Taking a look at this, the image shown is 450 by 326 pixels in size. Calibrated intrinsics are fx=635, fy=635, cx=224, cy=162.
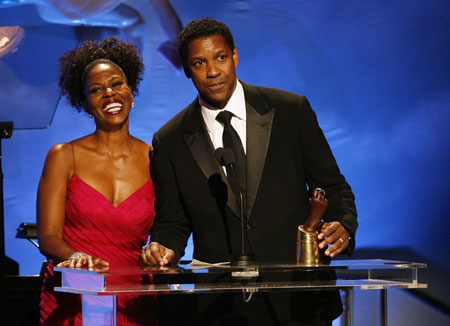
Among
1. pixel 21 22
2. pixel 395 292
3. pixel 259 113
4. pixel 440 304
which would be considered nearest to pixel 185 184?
pixel 259 113

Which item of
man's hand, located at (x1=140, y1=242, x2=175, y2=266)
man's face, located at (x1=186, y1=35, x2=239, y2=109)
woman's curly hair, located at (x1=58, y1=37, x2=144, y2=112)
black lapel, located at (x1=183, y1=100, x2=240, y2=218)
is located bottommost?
man's hand, located at (x1=140, y1=242, x2=175, y2=266)

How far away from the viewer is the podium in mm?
1699

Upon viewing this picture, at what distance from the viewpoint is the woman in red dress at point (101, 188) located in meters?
2.82

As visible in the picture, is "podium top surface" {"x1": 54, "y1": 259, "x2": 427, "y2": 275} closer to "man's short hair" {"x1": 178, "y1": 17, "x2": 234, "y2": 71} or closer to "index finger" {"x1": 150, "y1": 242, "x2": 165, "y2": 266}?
"index finger" {"x1": 150, "y1": 242, "x2": 165, "y2": 266}

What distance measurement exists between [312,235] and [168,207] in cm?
72

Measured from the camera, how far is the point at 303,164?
2.50 m

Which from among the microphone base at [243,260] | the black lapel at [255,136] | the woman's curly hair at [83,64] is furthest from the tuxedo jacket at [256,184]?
the woman's curly hair at [83,64]

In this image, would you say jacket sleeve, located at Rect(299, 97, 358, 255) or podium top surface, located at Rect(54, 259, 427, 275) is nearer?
podium top surface, located at Rect(54, 259, 427, 275)

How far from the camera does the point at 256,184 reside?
7.83 ft

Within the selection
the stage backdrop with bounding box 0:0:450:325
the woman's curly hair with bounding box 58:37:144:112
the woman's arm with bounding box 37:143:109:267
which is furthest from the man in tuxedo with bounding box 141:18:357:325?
the stage backdrop with bounding box 0:0:450:325

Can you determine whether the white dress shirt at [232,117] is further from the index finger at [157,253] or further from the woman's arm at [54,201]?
the woman's arm at [54,201]

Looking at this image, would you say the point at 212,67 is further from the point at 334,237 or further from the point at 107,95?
the point at 334,237

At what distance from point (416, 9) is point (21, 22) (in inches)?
107

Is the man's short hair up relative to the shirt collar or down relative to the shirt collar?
up
